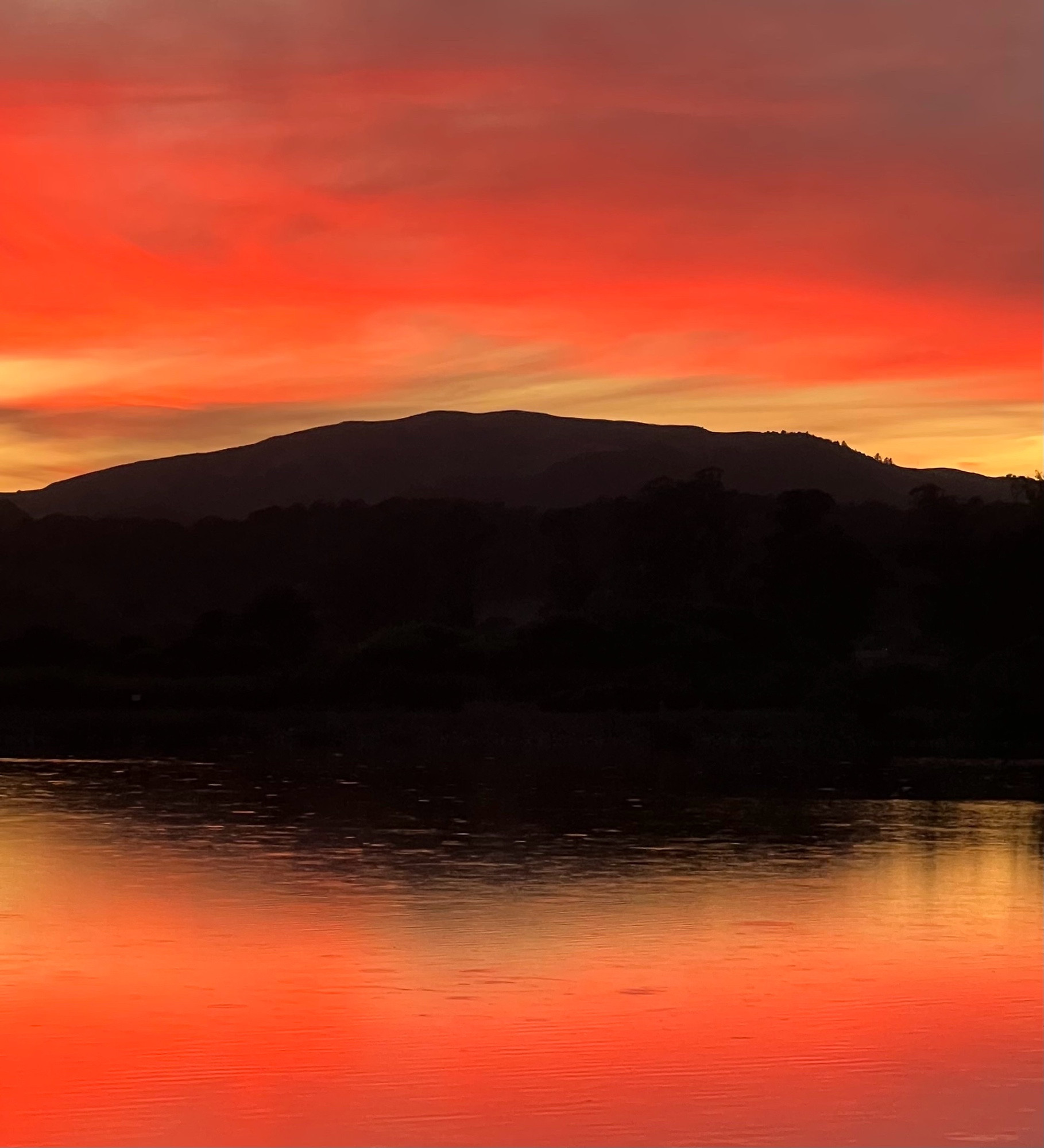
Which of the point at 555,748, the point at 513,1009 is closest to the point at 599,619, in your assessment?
the point at 555,748

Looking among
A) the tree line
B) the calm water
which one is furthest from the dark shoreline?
the calm water

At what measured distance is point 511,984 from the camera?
57.3 ft

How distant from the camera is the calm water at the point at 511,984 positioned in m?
13.3

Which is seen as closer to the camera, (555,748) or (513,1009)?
(513,1009)

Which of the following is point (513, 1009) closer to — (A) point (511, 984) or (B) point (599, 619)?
(A) point (511, 984)

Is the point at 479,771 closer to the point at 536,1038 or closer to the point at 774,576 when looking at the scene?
the point at 536,1038

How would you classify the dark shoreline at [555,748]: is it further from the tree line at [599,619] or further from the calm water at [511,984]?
the calm water at [511,984]

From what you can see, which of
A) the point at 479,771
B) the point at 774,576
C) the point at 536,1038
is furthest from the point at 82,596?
the point at 536,1038

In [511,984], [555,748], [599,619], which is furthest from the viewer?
[599,619]

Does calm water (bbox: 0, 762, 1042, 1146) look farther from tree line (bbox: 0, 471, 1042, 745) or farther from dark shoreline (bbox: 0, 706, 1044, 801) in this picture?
tree line (bbox: 0, 471, 1042, 745)

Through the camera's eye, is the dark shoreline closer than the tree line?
Yes

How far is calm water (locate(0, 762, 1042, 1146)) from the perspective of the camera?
13.3m

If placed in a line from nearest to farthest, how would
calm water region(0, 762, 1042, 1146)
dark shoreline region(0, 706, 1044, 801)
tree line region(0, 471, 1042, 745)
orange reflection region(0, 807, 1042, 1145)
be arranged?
orange reflection region(0, 807, 1042, 1145), calm water region(0, 762, 1042, 1146), dark shoreline region(0, 706, 1044, 801), tree line region(0, 471, 1042, 745)

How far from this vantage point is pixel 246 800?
114ft
